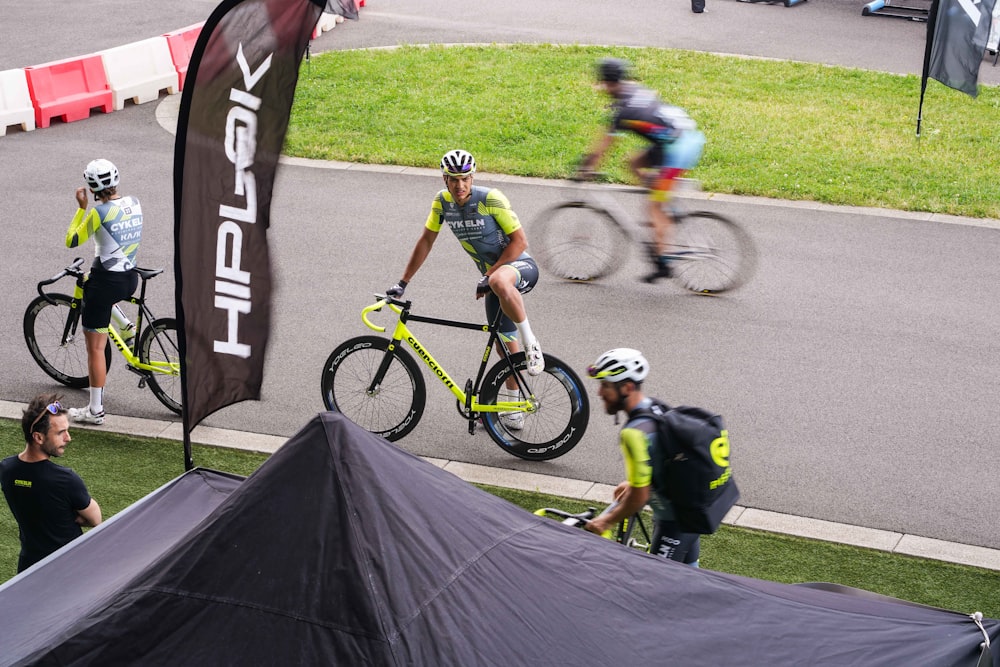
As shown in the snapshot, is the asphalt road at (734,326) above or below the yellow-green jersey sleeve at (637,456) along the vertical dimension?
below

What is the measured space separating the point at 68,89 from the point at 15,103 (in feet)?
3.24

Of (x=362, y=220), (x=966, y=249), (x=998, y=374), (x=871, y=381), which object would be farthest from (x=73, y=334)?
(x=966, y=249)

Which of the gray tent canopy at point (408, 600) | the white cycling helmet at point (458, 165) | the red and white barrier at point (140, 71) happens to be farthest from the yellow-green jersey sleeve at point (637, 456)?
the red and white barrier at point (140, 71)

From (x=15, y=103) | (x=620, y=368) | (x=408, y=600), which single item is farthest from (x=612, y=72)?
(x=15, y=103)

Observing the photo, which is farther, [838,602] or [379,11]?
[379,11]

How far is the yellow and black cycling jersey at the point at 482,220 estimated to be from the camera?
27.3 feet

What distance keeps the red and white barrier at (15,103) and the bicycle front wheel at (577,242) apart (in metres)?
9.64

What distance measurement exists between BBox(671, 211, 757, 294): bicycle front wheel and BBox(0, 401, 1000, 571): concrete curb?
406cm

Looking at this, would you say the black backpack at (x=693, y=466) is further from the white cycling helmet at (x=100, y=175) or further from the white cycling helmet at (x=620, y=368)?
the white cycling helmet at (x=100, y=175)

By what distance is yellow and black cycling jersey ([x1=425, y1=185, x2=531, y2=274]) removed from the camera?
27.3 ft

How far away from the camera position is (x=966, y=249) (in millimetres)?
12773

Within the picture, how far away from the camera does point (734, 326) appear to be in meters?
10.9

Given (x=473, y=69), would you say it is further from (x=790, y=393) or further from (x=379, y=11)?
(x=790, y=393)

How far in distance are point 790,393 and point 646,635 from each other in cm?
608
